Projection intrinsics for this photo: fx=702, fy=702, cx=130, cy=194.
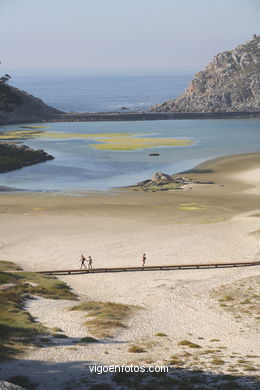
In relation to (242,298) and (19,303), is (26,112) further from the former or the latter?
(242,298)

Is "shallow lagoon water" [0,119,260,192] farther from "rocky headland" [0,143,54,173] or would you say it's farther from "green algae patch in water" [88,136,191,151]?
→ "green algae patch in water" [88,136,191,151]

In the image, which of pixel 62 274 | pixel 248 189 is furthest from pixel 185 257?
pixel 248 189

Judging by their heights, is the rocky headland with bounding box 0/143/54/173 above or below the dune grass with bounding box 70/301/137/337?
above

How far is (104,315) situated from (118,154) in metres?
72.1

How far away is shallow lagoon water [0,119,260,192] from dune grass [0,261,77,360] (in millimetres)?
34021

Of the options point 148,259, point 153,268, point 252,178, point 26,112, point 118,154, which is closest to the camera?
point 153,268

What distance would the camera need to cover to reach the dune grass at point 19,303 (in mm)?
30281

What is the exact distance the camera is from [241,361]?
28812 mm

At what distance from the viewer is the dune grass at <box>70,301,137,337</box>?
1310 inches

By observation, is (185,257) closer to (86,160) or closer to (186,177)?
(186,177)

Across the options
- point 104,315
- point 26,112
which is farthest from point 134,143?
point 104,315

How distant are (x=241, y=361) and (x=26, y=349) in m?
8.96

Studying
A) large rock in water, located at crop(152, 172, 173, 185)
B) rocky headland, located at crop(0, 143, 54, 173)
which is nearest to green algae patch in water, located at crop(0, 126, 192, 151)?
rocky headland, located at crop(0, 143, 54, 173)

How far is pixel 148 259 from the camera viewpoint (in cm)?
4778
